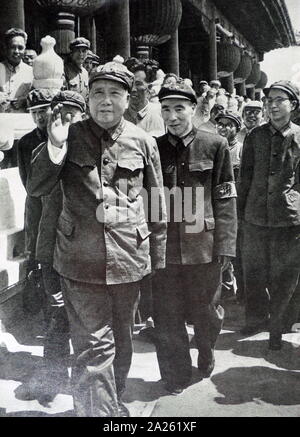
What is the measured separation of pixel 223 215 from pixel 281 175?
0.89 m

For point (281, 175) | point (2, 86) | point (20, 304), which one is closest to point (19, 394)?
point (20, 304)

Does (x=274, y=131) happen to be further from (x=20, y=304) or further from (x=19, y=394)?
(x=19, y=394)

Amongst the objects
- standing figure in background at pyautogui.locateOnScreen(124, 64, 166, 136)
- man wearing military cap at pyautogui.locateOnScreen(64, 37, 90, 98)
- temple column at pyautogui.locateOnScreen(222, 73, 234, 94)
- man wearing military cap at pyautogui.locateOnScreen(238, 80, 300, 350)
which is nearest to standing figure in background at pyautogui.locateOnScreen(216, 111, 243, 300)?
standing figure in background at pyautogui.locateOnScreen(124, 64, 166, 136)

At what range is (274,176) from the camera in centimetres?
439

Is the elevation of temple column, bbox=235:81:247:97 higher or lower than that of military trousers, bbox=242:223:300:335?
higher

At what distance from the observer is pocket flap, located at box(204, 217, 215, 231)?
143 inches

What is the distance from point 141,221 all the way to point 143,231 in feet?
0.16

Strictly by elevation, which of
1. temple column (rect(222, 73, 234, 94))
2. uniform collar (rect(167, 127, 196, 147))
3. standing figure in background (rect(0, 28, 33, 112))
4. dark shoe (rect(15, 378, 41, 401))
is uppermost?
temple column (rect(222, 73, 234, 94))

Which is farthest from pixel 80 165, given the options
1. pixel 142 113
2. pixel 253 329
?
pixel 142 113

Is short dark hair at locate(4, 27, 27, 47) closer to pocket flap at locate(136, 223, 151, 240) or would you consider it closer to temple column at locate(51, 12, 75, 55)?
temple column at locate(51, 12, 75, 55)

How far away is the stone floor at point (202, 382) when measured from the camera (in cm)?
324

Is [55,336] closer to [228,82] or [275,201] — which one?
[275,201]

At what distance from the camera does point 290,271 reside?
4363mm

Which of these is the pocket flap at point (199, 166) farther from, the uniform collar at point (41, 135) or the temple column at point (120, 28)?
the temple column at point (120, 28)
